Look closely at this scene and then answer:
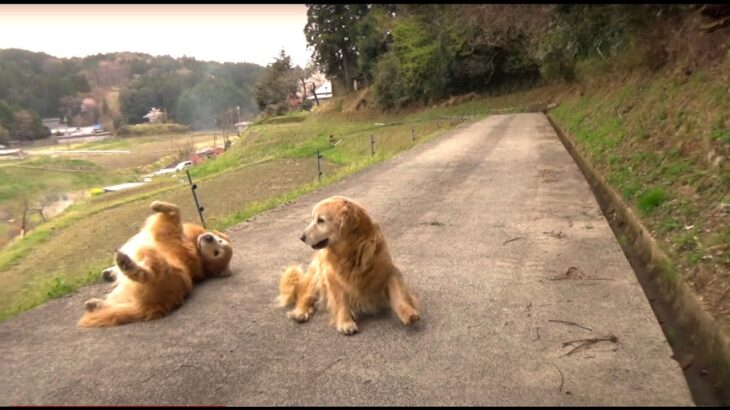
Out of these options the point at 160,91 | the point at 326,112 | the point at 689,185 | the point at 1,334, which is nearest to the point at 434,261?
the point at 689,185

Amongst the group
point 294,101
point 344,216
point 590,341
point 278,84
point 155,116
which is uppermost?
point 278,84

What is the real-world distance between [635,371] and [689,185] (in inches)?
167

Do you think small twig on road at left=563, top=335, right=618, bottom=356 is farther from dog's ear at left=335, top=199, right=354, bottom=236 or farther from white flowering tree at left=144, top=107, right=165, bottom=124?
white flowering tree at left=144, top=107, right=165, bottom=124

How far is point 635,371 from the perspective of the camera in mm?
3521

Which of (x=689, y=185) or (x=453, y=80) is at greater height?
(x=453, y=80)

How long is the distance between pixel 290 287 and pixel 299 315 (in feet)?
1.40

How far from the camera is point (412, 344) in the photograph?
13.5ft

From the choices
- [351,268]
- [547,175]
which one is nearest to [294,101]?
[547,175]

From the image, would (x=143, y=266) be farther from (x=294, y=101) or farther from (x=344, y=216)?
(x=294, y=101)

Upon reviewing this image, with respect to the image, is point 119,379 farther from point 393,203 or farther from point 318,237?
point 393,203

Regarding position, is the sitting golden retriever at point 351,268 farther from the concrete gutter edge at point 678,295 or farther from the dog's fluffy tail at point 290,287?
the concrete gutter edge at point 678,295

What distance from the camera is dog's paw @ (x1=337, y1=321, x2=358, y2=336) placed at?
4.33 meters

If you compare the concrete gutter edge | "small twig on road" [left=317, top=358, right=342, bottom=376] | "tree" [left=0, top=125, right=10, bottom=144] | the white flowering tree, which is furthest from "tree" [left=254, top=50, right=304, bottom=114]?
"small twig on road" [left=317, top=358, right=342, bottom=376]

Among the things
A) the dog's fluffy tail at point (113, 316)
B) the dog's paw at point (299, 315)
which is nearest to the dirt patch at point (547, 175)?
the dog's paw at point (299, 315)
